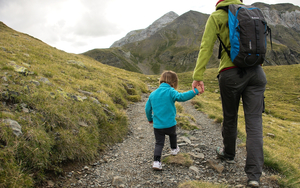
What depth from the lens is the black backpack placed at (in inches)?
148

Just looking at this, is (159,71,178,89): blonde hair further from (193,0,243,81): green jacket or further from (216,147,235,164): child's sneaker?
(216,147,235,164): child's sneaker

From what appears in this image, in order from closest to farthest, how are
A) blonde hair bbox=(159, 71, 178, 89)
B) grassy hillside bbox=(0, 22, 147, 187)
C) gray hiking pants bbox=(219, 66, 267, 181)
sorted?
grassy hillside bbox=(0, 22, 147, 187) → gray hiking pants bbox=(219, 66, 267, 181) → blonde hair bbox=(159, 71, 178, 89)

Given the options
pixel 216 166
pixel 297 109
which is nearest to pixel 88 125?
pixel 216 166

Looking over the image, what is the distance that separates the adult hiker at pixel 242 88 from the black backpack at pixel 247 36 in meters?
0.29

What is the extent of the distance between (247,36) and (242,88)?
1215mm

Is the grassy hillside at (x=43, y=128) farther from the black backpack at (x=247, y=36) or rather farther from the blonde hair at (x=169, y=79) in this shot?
the black backpack at (x=247, y=36)

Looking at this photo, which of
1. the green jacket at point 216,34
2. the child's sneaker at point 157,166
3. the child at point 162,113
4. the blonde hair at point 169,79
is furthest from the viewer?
the blonde hair at point 169,79

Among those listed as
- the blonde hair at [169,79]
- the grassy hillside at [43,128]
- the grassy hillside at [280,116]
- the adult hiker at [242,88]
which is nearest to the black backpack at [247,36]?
the adult hiker at [242,88]

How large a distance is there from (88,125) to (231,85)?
5.08 metres

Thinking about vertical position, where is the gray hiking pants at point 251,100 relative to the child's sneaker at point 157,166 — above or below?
above

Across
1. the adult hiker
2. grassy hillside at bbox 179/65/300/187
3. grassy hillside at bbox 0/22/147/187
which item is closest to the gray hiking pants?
the adult hiker

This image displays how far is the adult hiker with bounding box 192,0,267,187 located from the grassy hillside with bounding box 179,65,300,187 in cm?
97

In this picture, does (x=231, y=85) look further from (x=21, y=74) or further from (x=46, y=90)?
(x=21, y=74)

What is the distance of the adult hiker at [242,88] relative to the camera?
392 centimetres
